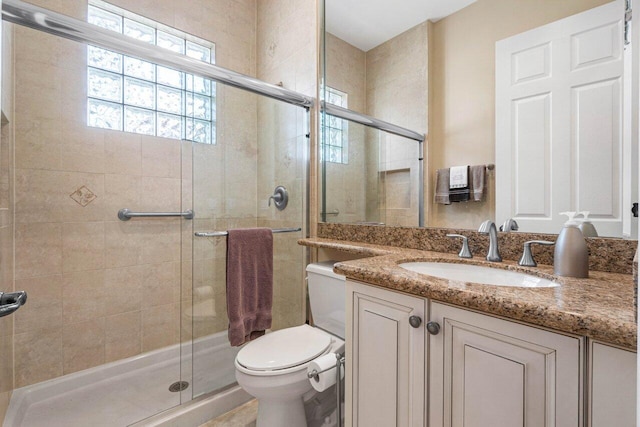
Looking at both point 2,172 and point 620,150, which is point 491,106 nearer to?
point 620,150

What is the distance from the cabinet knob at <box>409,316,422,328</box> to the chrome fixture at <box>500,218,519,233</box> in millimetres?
552

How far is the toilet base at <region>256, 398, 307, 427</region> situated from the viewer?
48.8 inches

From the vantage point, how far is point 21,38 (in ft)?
5.19

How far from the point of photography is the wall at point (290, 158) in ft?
5.90

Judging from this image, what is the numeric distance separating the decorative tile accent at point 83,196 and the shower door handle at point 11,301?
1238 mm

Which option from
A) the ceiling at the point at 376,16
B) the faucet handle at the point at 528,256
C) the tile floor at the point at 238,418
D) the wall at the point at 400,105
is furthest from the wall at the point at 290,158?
the faucet handle at the point at 528,256

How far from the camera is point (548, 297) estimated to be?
0.63 m

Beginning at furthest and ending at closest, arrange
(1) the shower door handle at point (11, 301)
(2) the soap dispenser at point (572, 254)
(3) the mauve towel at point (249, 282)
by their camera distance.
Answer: (3) the mauve towel at point (249, 282) < (2) the soap dispenser at point (572, 254) < (1) the shower door handle at point (11, 301)

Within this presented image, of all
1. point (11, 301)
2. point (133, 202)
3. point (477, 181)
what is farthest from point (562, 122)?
point (133, 202)

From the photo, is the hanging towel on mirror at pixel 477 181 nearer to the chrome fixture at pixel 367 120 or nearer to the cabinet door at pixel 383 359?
the chrome fixture at pixel 367 120

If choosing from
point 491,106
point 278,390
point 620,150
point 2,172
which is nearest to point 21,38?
point 2,172

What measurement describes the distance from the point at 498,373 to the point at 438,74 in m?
1.13

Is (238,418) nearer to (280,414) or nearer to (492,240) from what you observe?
(280,414)

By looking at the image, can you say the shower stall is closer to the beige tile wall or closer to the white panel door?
the beige tile wall
